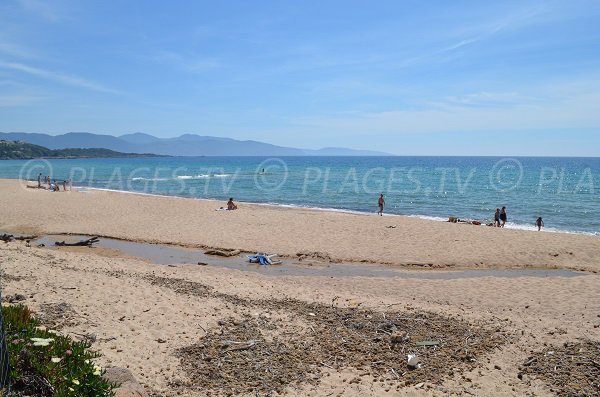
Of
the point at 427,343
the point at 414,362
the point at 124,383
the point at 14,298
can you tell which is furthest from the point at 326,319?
the point at 14,298

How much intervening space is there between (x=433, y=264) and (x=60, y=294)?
11.2 m

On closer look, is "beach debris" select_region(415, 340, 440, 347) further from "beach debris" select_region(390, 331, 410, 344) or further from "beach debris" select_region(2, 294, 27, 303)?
"beach debris" select_region(2, 294, 27, 303)

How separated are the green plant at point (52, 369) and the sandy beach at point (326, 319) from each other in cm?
152

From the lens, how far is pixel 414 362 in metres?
Answer: 6.63

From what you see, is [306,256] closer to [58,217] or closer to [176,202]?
[58,217]

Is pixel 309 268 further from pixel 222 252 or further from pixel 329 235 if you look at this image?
pixel 329 235

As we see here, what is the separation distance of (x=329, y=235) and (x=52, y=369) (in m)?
15.8

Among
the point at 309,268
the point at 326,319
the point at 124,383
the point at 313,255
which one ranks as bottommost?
the point at 309,268

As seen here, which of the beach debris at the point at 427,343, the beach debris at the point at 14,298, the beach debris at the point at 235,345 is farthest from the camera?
Answer: the beach debris at the point at 14,298

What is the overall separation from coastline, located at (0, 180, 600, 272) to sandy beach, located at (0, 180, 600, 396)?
0.15m

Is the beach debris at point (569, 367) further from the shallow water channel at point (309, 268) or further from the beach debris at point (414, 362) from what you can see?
the shallow water channel at point (309, 268)

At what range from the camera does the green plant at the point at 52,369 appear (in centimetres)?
412

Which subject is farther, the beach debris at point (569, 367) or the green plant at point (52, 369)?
the beach debris at point (569, 367)

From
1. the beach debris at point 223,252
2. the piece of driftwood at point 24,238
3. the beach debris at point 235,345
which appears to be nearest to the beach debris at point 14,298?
the beach debris at point 235,345
